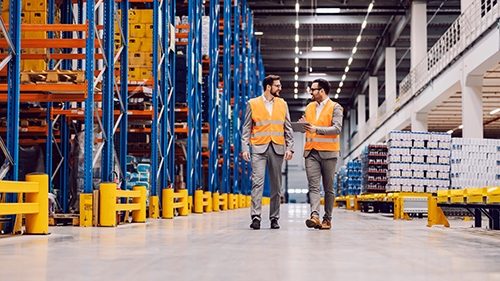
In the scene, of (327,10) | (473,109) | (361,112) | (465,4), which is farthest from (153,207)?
(361,112)

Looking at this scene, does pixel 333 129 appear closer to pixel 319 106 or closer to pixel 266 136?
pixel 319 106

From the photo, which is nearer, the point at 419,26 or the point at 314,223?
the point at 314,223

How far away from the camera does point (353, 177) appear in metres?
27.0

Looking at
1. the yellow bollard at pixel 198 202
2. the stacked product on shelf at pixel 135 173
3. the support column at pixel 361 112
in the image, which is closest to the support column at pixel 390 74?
the support column at pixel 361 112

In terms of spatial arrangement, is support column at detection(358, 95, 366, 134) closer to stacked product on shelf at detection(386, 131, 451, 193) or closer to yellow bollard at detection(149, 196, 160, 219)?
stacked product on shelf at detection(386, 131, 451, 193)

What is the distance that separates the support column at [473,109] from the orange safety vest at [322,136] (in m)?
10.6

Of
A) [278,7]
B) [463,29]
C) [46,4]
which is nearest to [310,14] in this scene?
[278,7]

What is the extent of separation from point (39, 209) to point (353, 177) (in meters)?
22.2

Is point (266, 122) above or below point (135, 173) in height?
above

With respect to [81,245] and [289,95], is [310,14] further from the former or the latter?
[81,245]

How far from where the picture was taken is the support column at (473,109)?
55.4 feet

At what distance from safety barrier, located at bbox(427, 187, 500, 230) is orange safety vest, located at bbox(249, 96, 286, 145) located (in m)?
2.22

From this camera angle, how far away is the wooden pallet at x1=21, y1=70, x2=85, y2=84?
747cm

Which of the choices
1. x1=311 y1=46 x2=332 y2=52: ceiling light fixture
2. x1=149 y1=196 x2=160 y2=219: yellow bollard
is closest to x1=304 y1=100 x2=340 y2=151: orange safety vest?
x1=149 y1=196 x2=160 y2=219: yellow bollard
